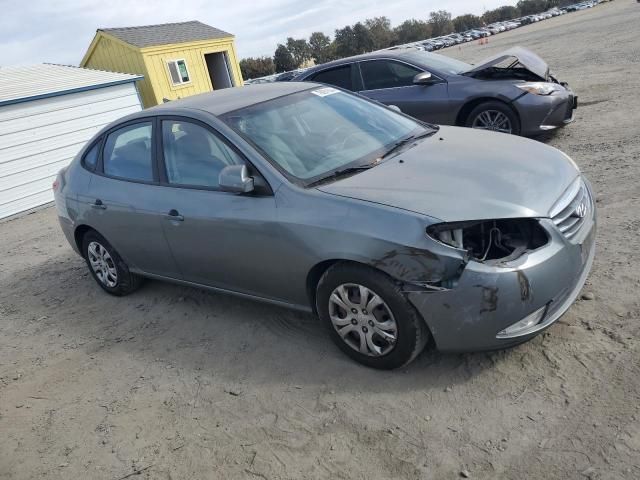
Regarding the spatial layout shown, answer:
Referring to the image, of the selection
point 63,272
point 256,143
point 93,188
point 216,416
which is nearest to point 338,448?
point 216,416

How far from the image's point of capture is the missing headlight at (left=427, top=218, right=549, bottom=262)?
296 centimetres

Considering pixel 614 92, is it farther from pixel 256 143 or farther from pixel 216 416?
pixel 216 416

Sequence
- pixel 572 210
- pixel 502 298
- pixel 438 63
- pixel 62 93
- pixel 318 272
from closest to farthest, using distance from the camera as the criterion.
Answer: pixel 502 298
pixel 572 210
pixel 318 272
pixel 438 63
pixel 62 93

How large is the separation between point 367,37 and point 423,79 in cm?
7921

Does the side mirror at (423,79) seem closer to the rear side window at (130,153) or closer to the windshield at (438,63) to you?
the windshield at (438,63)

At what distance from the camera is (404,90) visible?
8.12 meters

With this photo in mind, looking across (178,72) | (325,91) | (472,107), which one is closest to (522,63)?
(472,107)

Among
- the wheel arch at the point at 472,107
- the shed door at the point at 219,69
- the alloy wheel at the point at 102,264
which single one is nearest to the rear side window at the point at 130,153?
the alloy wheel at the point at 102,264

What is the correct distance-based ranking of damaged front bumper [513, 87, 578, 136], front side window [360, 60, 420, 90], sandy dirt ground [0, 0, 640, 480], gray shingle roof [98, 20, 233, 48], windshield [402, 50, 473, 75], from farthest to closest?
gray shingle roof [98, 20, 233, 48] → front side window [360, 60, 420, 90] → windshield [402, 50, 473, 75] → damaged front bumper [513, 87, 578, 136] → sandy dirt ground [0, 0, 640, 480]

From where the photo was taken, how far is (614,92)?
9.80m

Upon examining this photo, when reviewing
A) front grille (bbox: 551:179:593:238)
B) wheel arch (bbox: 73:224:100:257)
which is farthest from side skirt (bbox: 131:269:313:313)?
front grille (bbox: 551:179:593:238)

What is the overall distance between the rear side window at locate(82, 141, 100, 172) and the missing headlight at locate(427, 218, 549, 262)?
3.50m

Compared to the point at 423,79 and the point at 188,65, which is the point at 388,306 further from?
the point at 188,65

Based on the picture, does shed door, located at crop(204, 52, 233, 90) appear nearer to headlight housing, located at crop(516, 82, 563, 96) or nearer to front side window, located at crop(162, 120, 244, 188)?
headlight housing, located at crop(516, 82, 563, 96)
